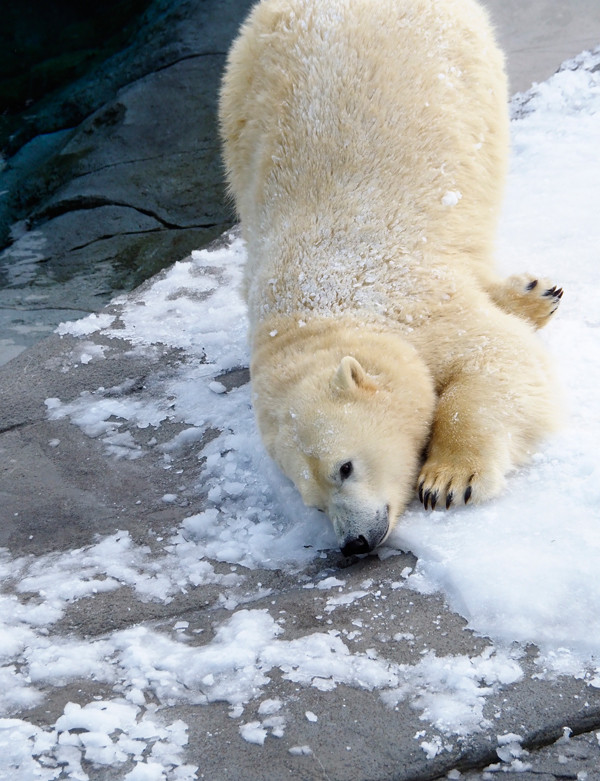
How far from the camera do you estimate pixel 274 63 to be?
4.27 meters

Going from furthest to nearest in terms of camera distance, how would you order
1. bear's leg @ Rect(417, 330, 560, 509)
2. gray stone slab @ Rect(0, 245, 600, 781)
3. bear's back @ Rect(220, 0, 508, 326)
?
bear's back @ Rect(220, 0, 508, 326) < bear's leg @ Rect(417, 330, 560, 509) < gray stone slab @ Rect(0, 245, 600, 781)

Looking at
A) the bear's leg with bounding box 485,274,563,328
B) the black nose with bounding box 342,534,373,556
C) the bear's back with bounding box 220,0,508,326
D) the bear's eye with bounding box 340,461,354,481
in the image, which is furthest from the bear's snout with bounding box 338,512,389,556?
the bear's leg with bounding box 485,274,563,328

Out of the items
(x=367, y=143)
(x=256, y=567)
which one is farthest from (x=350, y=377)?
(x=367, y=143)

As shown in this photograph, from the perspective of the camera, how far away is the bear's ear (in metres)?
3.00

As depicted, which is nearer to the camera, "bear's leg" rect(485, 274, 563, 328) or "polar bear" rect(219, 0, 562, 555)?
"polar bear" rect(219, 0, 562, 555)

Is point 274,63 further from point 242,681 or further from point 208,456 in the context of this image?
point 242,681

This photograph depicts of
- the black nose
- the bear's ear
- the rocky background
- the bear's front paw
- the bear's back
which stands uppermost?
the bear's back

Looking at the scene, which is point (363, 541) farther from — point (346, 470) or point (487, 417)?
point (487, 417)

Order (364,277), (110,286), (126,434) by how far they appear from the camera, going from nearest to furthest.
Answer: (364,277)
(126,434)
(110,286)

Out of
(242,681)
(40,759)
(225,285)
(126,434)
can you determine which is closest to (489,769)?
(242,681)

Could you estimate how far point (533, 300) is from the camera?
3.74m

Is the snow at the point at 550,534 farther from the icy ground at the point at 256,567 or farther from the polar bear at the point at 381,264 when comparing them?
the polar bear at the point at 381,264

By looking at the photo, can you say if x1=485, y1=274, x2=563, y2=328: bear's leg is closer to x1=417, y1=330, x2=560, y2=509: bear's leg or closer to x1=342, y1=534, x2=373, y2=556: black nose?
x1=417, y1=330, x2=560, y2=509: bear's leg

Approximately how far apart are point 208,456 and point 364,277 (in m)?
0.95
